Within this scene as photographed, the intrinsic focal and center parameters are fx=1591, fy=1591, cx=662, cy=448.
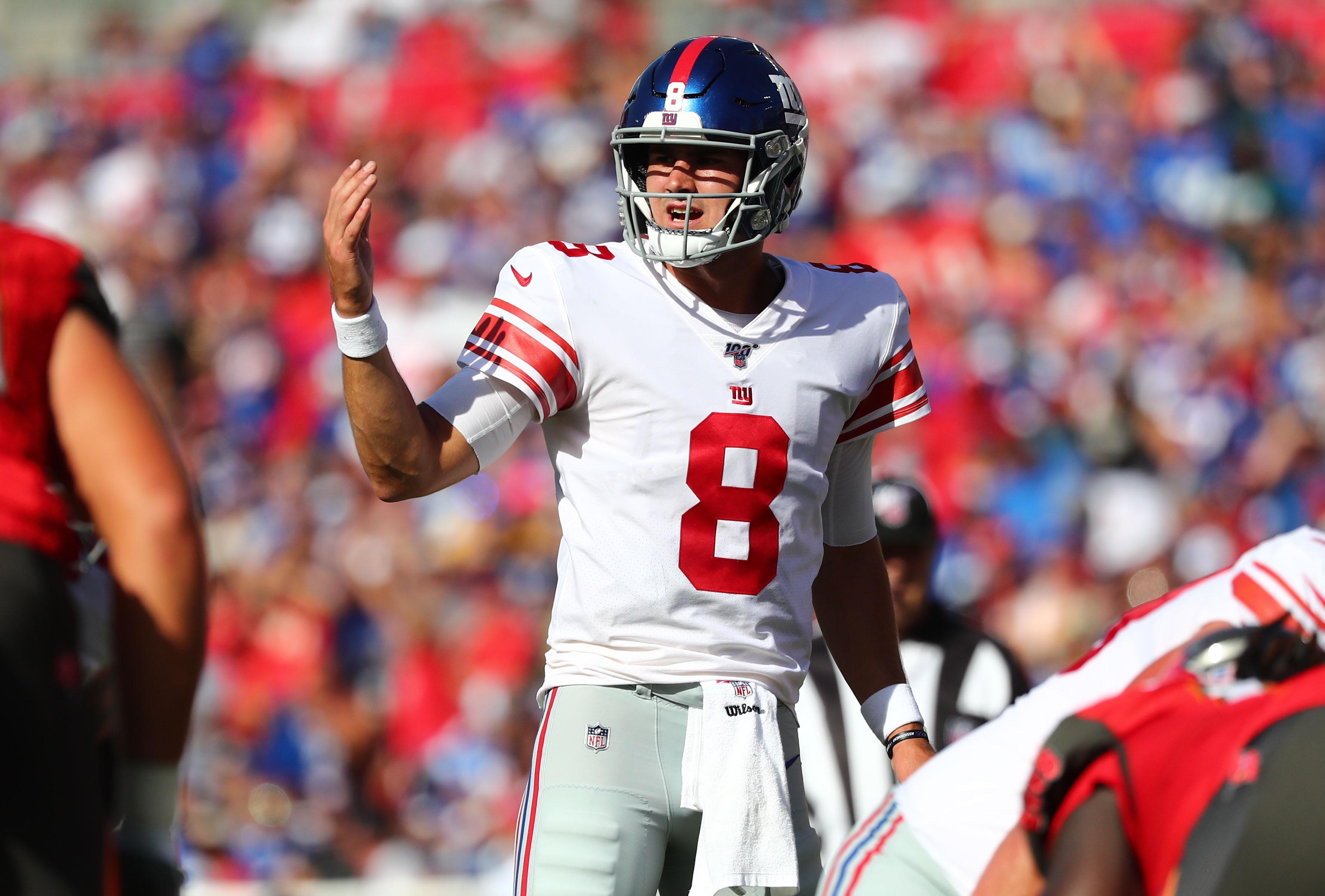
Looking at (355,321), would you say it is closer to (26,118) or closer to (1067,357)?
(1067,357)

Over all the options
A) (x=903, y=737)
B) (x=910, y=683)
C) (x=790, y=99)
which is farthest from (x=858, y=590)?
(x=910, y=683)

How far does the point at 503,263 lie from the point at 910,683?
5906 mm

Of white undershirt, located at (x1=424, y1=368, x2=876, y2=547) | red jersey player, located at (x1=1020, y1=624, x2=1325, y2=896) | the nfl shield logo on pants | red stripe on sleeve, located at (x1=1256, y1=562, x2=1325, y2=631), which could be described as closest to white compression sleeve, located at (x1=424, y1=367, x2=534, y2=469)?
white undershirt, located at (x1=424, y1=368, x2=876, y2=547)

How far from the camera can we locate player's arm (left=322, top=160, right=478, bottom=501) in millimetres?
2535

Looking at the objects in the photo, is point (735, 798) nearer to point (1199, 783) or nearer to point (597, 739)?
point (597, 739)

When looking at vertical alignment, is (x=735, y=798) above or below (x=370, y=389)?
below

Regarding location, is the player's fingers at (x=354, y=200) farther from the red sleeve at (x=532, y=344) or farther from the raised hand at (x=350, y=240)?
the red sleeve at (x=532, y=344)

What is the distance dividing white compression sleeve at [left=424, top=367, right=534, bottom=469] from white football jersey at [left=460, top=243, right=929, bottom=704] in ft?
0.10

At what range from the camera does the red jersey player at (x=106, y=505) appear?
1.69 meters

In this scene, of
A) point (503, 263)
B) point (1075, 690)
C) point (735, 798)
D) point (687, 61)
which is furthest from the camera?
point (503, 263)

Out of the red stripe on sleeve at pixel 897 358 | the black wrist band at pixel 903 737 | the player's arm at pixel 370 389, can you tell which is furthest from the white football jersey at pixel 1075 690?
the player's arm at pixel 370 389

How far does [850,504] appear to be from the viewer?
10.2 ft

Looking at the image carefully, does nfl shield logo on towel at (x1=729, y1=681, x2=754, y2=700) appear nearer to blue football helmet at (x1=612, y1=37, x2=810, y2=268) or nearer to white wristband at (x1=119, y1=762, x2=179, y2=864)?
blue football helmet at (x1=612, y1=37, x2=810, y2=268)

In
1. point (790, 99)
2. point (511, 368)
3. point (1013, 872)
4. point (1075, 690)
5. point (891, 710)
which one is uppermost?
point (790, 99)
